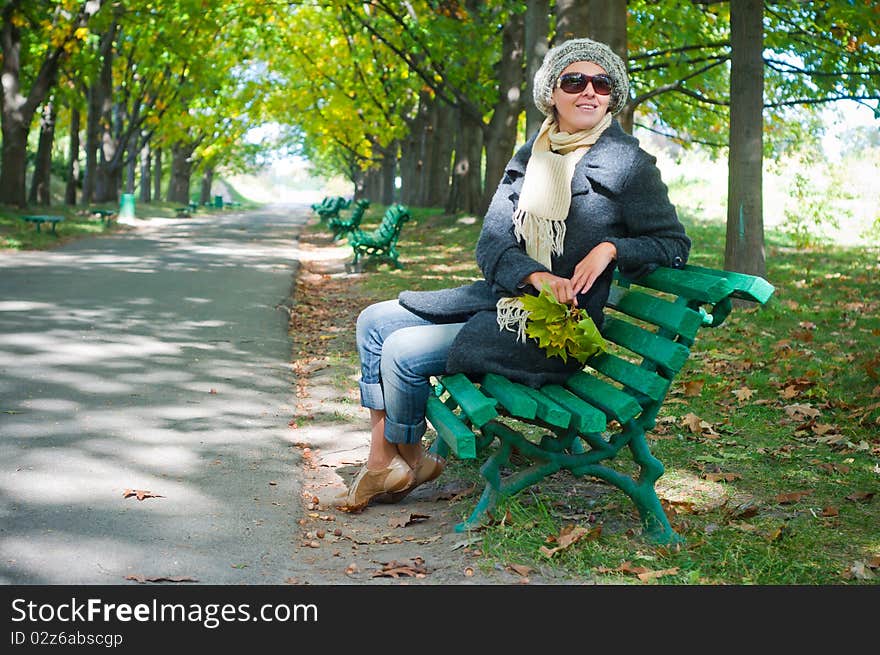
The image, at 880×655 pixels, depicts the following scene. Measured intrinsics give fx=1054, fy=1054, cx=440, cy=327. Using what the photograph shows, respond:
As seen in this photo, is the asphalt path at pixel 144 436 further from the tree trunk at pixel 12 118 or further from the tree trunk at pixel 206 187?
the tree trunk at pixel 206 187

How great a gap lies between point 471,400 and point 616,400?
55 centimetres

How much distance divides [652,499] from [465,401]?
0.88 m

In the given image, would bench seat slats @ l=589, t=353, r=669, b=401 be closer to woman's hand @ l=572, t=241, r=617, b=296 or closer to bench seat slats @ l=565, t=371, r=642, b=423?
bench seat slats @ l=565, t=371, r=642, b=423

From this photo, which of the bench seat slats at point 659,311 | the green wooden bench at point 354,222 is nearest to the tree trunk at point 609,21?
the bench seat slats at point 659,311

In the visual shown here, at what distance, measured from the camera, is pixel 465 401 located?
402 centimetres

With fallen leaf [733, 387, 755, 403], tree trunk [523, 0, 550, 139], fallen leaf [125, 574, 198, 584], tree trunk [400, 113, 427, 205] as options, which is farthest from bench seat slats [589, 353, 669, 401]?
tree trunk [400, 113, 427, 205]

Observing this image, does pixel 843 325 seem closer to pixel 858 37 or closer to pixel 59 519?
pixel 858 37

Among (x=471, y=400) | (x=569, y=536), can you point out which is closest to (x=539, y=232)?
(x=471, y=400)

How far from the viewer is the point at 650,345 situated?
4.10 metres

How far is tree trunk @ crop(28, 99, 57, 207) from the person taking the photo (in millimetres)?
29844

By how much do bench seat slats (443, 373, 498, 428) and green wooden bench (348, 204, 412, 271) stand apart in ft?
37.3

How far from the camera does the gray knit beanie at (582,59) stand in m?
4.39

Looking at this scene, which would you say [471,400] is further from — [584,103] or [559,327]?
[584,103]

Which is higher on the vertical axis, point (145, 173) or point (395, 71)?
point (395, 71)
